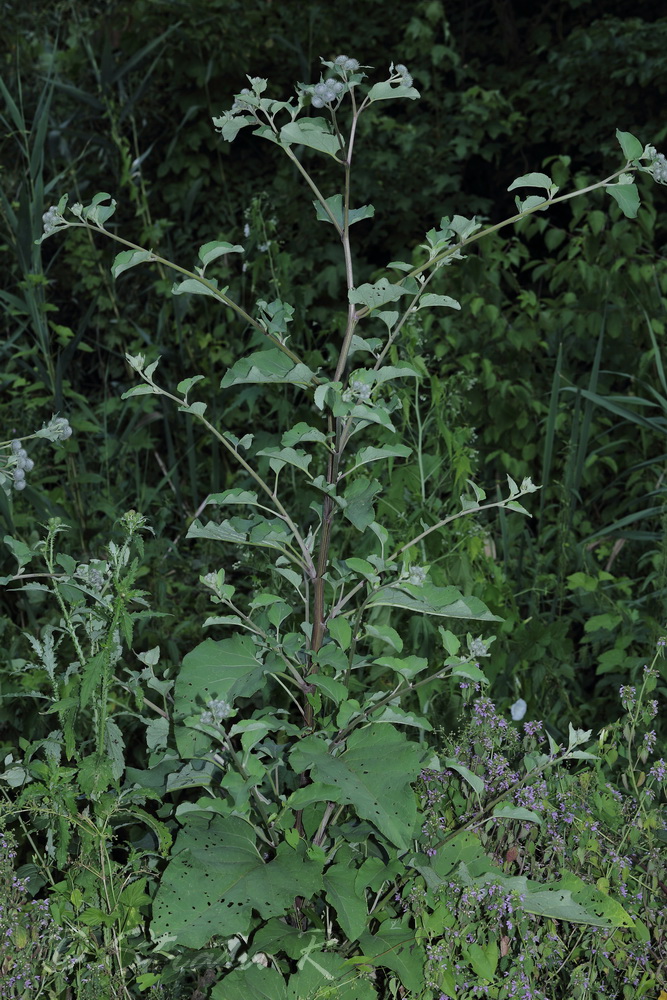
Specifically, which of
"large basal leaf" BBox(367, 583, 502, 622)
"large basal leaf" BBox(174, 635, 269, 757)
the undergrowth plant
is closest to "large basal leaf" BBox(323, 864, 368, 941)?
the undergrowth plant

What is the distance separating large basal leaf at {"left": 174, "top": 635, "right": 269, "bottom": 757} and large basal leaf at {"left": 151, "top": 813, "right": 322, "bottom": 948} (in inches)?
5.1

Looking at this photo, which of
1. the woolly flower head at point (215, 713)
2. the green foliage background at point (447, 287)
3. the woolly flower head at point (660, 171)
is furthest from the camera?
the green foliage background at point (447, 287)

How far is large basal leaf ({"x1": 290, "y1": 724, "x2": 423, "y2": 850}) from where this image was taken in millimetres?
1302

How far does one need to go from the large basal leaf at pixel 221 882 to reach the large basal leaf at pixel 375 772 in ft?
0.50

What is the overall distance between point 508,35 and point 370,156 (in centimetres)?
132

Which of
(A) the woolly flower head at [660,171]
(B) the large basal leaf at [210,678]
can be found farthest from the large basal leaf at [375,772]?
(A) the woolly flower head at [660,171]

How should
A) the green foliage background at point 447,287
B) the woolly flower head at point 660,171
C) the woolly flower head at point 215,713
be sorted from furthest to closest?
the green foliage background at point 447,287 → the woolly flower head at point 660,171 → the woolly flower head at point 215,713

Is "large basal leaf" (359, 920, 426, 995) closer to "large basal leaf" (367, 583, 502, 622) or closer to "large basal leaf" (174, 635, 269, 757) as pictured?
"large basal leaf" (174, 635, 269, 757)

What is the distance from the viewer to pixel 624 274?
3445 millimetres

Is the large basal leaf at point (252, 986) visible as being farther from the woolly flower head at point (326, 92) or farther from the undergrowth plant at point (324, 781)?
the woolly flower head at point (326, 92)

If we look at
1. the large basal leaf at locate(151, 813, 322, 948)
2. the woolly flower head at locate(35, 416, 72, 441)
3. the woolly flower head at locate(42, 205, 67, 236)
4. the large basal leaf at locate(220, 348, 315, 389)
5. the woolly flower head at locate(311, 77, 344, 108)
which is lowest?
the large basal leaf at locate(151, 813, 322, 948)

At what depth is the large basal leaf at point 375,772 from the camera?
1.30 metres

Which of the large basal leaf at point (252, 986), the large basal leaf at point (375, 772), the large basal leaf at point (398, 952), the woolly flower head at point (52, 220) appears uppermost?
the woolly flower head at point (52, 220)

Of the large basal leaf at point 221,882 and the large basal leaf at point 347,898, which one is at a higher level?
the large basal leaf at point 221,882
